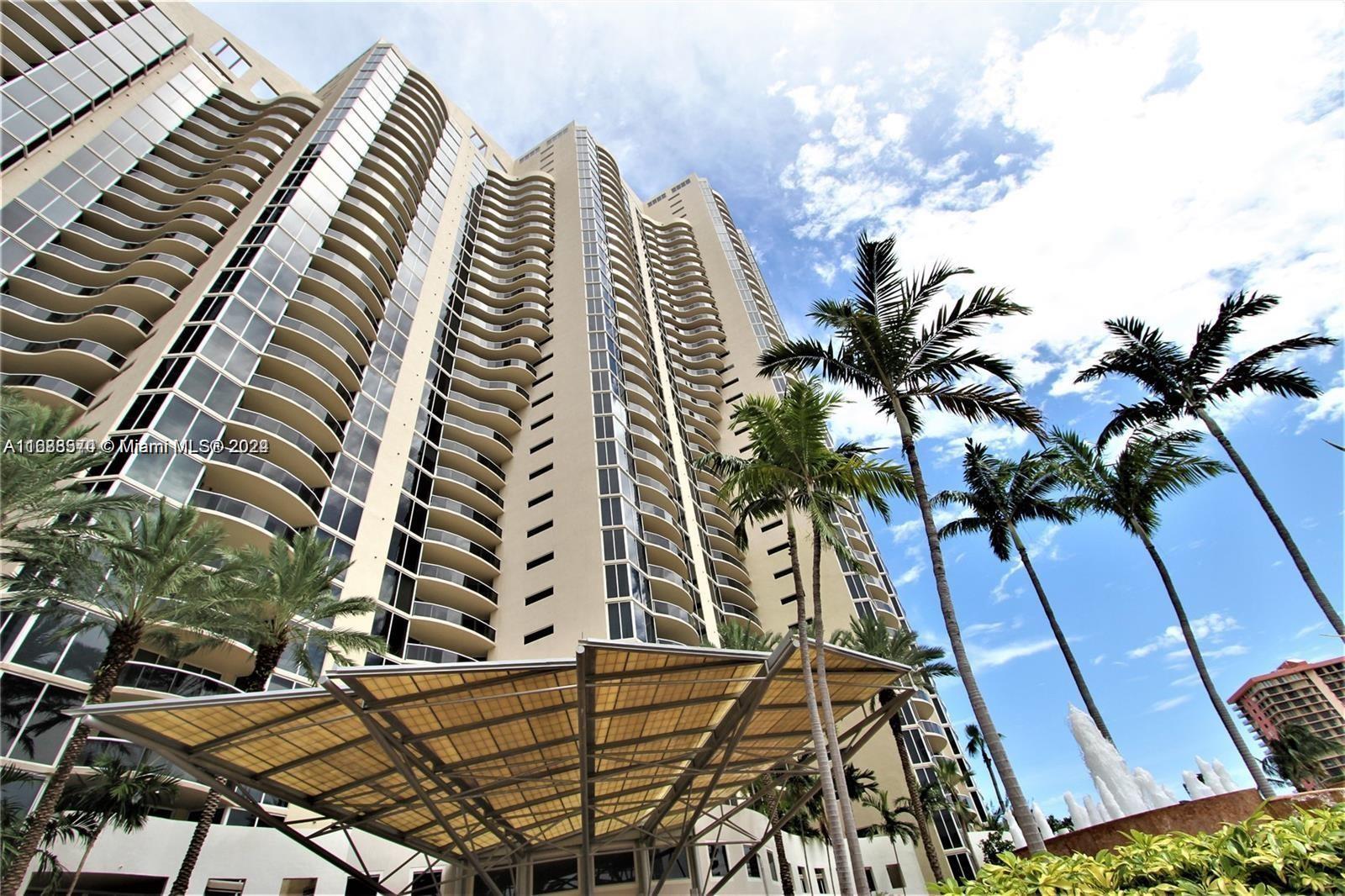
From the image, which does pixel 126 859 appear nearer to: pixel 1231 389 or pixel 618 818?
pixel 618 818

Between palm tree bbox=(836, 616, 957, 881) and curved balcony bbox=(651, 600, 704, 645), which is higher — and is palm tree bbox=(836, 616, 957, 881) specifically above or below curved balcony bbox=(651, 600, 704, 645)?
below

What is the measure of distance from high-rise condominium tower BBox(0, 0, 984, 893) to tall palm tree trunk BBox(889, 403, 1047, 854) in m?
14.4

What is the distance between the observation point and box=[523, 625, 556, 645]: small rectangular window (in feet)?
108

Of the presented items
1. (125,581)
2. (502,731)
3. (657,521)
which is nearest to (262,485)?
(125,581)

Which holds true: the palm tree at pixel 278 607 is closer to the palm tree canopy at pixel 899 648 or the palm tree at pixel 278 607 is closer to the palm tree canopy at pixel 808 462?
the palm tree canopy at pixel 808 462

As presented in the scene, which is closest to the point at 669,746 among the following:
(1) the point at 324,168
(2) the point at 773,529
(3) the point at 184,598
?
(3) the point at 184,598

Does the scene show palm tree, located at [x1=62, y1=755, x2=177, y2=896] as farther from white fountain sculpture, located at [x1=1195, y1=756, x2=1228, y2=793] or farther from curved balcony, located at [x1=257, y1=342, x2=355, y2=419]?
white fountain sculpture, located at [x1=1195, y1=756, x2=1228, y2=793]

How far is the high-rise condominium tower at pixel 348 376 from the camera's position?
25.8 metres

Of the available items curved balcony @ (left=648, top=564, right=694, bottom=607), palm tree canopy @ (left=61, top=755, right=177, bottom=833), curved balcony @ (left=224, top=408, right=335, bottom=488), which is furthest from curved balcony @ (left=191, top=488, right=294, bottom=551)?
curved balcony @ (left=648, top=564, right=694, bottom=607)

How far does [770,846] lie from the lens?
99.0 ft

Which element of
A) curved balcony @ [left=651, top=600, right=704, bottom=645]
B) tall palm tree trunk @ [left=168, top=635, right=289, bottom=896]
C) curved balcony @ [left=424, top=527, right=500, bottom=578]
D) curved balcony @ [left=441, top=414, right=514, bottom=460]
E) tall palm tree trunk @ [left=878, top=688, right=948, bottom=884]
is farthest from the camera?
curved balcony @ [left=441, top=414, right=514, bottom=460]

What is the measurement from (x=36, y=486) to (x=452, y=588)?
20250mm

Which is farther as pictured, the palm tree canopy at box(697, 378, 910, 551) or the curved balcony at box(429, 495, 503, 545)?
the curved balcony at box(429, 495, 503, 545)

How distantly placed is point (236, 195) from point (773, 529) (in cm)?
4745
